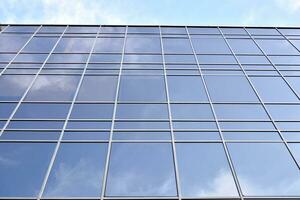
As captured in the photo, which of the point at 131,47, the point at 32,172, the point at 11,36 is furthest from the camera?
the point at 11,36

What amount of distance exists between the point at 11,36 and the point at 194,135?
1366 cm

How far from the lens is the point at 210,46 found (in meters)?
19.6

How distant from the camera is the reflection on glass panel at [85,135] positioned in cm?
1219

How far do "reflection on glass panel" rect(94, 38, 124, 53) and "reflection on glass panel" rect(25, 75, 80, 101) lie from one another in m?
3.25

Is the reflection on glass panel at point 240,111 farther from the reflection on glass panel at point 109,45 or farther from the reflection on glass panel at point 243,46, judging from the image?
the reflection on glass panel at point 109,45

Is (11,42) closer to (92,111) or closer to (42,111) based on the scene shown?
(42,111)

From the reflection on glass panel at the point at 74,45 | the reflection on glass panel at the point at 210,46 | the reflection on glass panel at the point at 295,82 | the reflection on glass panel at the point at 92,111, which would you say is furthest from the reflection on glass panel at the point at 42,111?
the reflection on glass panel at the point at 295,82

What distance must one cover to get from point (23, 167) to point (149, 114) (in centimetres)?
502

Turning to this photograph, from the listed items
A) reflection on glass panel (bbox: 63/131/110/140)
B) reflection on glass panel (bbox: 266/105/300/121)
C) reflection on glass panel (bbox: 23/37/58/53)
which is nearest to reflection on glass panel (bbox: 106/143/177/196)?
reflection on glass panel (bbox: 63/131/110/140)

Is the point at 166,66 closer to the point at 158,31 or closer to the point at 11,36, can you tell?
the point at 158,31

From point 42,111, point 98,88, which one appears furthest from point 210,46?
point 42,111

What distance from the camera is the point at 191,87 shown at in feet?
50.6

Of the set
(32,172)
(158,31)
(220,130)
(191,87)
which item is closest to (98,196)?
(32,172)

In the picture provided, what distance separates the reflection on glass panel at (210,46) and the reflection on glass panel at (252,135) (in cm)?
716
